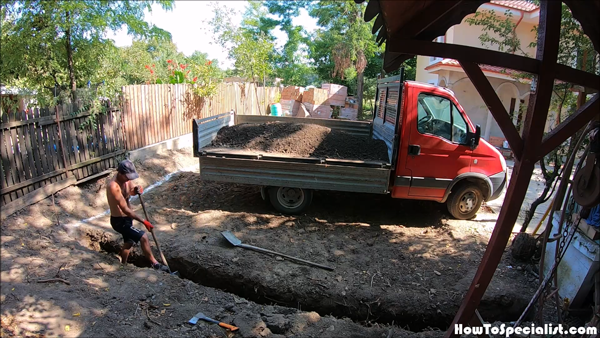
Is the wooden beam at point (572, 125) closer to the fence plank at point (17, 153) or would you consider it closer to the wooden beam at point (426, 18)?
the wooden beam at point (426, 18)

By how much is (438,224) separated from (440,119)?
1.94 metres

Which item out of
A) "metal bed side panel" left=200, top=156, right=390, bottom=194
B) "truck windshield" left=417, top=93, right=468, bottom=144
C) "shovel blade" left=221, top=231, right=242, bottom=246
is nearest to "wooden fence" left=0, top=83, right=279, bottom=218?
"metal bed side panel" left=200, top=156, right=390, bottom=194

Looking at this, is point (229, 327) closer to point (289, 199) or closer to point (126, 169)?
point (126, 169)

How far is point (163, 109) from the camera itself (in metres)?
9.80

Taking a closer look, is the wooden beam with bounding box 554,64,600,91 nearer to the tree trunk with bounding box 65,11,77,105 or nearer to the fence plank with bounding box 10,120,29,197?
the fence plank with bounding box 10,120,29,197

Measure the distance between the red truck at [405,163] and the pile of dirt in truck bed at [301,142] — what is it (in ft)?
1.11

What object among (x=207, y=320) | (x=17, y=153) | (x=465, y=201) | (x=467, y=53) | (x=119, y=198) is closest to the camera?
(x=467, y=53)

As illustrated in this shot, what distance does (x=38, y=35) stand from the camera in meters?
6.24

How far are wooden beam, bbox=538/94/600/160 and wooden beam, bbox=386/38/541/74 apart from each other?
1.55 ft

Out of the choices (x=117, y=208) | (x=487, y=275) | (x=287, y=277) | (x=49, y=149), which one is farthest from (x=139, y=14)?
(x=487, y=275)

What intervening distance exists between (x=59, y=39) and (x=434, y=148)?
718 centimetres

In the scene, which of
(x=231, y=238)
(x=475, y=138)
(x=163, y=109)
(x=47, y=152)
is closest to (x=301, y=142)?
(x=231, y=238)

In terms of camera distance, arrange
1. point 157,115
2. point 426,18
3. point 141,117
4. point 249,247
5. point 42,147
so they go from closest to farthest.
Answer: point 426,18, point 249,247, point 42,147, point 141,117, point 157,115

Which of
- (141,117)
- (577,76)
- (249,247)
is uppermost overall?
(577,76)
